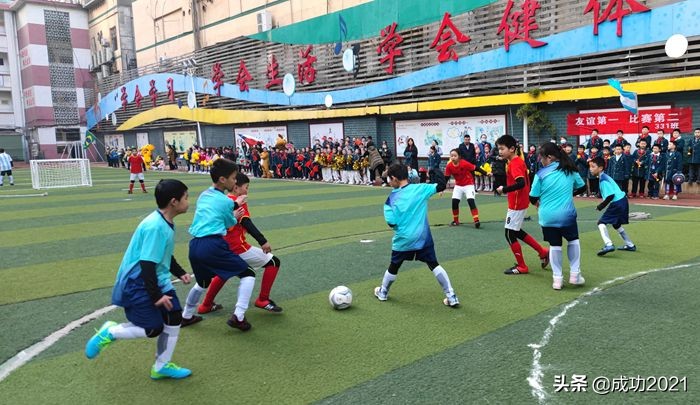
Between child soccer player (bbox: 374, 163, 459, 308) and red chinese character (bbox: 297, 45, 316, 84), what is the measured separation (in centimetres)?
2298

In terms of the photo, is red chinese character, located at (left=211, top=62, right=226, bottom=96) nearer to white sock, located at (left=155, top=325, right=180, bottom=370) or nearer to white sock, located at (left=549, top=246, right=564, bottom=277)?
white sock, located at (left=549, top=246, right=564, bottom=277)

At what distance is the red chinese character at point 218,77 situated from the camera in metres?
33.7

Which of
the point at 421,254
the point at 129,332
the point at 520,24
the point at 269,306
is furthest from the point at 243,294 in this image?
the point at 520,24

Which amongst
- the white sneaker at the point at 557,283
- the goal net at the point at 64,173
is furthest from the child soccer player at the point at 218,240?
the goal net at the point at 64,173

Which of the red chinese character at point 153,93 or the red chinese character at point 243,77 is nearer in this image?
the red chinese character at point 243,77

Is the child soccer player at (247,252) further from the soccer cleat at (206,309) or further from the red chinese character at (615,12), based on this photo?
the red chinese character at (615,12)

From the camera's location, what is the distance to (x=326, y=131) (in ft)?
91.1

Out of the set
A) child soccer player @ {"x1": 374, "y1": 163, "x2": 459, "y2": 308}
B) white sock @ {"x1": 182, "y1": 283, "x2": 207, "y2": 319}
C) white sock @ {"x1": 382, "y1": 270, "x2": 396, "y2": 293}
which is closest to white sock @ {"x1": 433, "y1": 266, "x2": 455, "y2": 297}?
child soccer player @ {"x1": 374, "y1": 163, "x2": 459, "y2": 308}

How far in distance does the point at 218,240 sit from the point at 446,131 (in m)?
18.2

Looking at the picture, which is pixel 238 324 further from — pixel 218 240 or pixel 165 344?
pixel 165 344

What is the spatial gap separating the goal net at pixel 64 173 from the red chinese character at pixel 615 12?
2122 cm

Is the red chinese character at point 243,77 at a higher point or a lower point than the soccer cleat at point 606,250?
higher

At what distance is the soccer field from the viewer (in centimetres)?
397

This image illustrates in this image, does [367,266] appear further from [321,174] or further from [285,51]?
[285,51]
